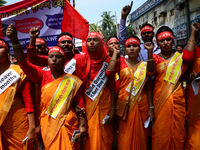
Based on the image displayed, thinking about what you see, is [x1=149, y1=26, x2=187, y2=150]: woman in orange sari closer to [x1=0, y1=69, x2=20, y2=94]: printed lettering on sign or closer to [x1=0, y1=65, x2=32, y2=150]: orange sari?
[x1=0, y1=65, x2=32, y2=150]: orange sari

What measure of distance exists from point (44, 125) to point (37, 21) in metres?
3.02

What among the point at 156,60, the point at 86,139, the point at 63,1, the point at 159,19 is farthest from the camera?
the point at 159,19

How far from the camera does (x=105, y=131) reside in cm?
247

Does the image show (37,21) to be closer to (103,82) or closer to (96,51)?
(96,51)

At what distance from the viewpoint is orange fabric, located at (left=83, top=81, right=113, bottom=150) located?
2.35 m

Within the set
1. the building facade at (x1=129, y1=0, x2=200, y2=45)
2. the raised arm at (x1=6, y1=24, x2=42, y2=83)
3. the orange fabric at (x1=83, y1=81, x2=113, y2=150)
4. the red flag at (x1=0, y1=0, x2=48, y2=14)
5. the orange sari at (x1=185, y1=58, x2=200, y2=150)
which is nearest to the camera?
the raised arm at (x1=6, y1=24, x2=42, y2=83)

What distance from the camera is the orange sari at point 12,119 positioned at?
2.20 metres

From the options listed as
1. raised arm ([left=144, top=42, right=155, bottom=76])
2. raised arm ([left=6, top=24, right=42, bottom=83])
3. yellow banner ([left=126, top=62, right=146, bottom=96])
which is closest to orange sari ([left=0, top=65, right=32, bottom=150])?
raised arm ([left=6, top=24, right=42, bottom=83])

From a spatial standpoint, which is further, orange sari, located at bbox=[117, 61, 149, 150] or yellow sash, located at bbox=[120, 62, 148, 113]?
yellow sash, located at bbox=[120, 62, 148, 113]

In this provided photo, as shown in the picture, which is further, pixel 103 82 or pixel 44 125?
pixel 103 82

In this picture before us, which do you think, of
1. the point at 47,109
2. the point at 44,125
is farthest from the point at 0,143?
the point at 47,109

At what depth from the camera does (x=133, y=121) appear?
2604 millimetres

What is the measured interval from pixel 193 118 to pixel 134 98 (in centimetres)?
101

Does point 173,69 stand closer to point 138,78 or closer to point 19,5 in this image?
point 138,78
